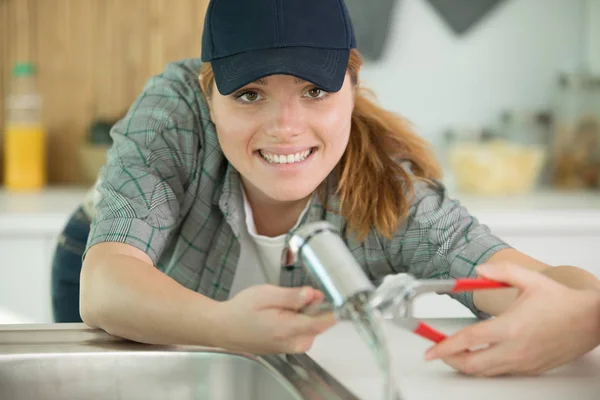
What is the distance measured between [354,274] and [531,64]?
2.11 meters

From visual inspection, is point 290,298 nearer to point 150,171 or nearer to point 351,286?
point 351,286

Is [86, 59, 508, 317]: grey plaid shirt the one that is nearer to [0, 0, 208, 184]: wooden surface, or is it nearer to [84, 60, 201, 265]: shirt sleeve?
[84, 60, 201, 265]: shirt sleeve

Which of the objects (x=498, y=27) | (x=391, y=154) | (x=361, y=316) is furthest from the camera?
(x=498, y=27)

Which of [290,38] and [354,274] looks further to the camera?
[290,38]

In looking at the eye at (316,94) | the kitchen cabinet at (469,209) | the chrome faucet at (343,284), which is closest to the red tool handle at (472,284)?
the chrome faucet at (343,284)

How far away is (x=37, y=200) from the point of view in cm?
223

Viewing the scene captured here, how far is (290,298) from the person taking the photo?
777 mm

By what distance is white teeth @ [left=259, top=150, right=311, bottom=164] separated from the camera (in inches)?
43.7

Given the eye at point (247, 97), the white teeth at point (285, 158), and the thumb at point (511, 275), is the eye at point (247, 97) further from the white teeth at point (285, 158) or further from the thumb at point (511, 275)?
the thumb at point (511, 275)

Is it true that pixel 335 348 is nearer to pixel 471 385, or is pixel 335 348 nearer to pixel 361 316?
pixel 471 385

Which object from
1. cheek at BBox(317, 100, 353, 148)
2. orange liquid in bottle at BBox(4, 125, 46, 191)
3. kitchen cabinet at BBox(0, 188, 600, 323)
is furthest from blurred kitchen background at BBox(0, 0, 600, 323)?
cheek at BBox(317, 100, 353, 148)

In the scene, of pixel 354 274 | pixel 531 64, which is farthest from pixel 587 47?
pixel 354 274

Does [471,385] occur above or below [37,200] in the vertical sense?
above

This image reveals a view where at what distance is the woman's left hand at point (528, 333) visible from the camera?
2.66 feet
